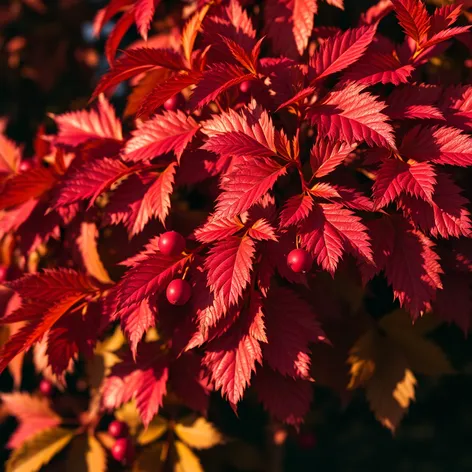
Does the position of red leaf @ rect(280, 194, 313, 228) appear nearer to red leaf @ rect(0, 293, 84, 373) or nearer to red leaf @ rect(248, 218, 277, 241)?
red leaf @ rect(248, 218, 277, 241)

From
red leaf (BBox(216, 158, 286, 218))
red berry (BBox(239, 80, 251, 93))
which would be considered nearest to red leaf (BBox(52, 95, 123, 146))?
red berry (BBox(239, 80, 251, 93))

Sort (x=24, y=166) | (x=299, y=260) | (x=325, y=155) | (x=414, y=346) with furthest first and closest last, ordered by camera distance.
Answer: (x=24, y=166) < (x=414, y=346) < (x=325, y=155) < (x=299, y=260)

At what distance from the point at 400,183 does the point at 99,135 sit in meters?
0.75

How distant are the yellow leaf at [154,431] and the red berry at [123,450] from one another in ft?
0.12

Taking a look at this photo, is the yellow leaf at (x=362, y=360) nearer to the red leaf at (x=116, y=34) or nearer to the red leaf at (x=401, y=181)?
the red leaf at (x=401, y=181)

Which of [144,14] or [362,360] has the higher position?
[144,14]

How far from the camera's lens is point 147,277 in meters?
1.05

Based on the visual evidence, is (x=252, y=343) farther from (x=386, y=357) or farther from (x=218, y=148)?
(x=386, y=357)

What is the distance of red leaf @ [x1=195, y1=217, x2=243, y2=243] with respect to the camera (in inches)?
40.8

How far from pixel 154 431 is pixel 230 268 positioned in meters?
0.77

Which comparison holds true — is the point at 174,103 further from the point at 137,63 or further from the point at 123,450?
the point at 123,450

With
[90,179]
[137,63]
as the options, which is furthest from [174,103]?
[90,179]

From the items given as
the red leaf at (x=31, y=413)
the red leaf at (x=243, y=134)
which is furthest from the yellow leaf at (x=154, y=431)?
the red leaf at (x=243, y=134)

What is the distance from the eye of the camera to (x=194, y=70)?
1.16 m
